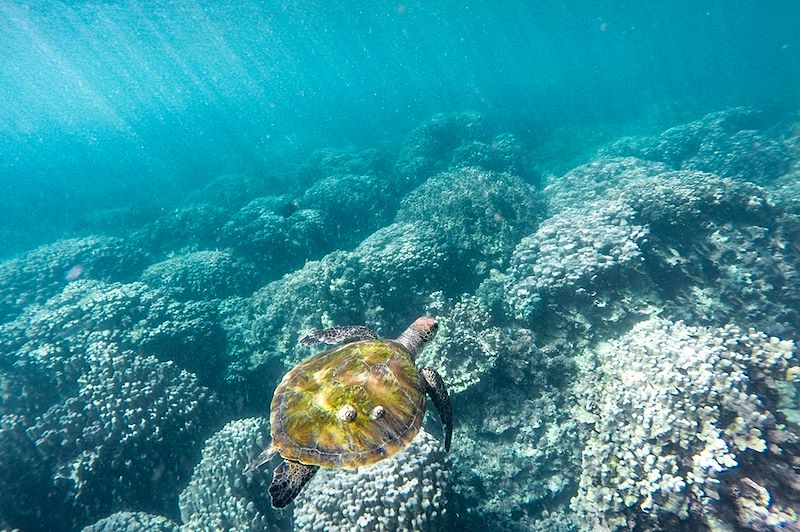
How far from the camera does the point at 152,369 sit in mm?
7520

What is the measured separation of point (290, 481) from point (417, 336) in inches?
90.1

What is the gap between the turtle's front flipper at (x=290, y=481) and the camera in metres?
3.46

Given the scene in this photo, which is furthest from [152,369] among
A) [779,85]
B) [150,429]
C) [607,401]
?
[779,85]

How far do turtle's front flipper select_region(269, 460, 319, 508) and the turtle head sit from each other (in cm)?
185

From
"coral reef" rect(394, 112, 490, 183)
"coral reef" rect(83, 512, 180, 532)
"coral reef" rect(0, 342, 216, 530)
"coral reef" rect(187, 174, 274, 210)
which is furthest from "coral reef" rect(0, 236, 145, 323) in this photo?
"coral reef" rect(394, 112, 490, 183)

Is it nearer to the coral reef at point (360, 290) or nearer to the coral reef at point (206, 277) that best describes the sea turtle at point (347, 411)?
the coral reef at point (360, 290)

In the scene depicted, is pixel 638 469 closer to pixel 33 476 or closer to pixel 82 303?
pixel 33 476

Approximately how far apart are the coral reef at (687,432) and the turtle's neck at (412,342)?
3.07 m

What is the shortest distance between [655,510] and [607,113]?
41758mm

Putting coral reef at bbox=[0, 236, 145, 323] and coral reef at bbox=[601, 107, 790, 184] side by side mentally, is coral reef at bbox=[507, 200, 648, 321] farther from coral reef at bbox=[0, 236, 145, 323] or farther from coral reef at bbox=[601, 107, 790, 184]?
coral reef at bbox=[0, 236, 145, 323]

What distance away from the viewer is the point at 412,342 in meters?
4.73

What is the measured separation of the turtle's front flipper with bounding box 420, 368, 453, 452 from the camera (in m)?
4.02

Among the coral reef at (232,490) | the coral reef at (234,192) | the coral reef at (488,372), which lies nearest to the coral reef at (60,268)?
the coral reef at (488,372)

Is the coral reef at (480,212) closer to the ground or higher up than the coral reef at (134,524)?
closer to the ground
